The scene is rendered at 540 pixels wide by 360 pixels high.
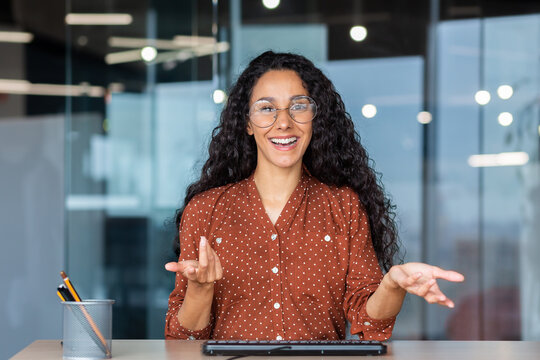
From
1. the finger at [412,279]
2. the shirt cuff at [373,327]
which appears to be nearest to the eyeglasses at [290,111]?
the shirt cuff at [373,327]

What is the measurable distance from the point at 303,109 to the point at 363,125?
7.58 feet

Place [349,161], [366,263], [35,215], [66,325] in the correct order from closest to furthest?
[66,325], [366,263], [349,161], [35,215]

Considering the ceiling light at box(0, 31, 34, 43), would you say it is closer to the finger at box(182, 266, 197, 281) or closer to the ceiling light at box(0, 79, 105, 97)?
the ceiling light at box(0, 79, 105, 97)

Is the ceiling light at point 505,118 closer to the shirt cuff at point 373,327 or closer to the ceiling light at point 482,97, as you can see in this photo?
the ceiling light at point 482,97

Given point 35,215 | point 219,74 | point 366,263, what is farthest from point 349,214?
point 35,215

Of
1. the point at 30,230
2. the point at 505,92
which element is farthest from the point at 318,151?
the point at 30,230

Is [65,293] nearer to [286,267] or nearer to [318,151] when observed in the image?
[286,267]

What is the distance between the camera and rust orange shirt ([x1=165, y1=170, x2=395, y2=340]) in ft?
6.39

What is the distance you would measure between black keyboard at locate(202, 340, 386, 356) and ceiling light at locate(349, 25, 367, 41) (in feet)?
10.5

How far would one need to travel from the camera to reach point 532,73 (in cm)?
433

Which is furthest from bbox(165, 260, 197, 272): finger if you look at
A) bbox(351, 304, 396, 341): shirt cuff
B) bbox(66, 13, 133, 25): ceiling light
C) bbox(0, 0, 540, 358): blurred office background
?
bbox(66, 13, 133, 25): ceiling light

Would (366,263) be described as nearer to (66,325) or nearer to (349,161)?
(349,161)

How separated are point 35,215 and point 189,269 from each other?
3331 millimetres

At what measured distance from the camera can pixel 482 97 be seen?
14.4ft
